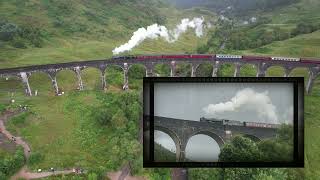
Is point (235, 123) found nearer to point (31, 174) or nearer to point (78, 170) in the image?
point (78, 170)

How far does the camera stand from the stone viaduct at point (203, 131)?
119 feet

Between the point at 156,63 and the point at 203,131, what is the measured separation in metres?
49.4

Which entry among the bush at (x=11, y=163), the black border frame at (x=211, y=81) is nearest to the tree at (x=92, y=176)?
the bush at (x=11, y=163)

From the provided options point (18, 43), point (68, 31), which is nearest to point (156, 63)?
point (18, 43)

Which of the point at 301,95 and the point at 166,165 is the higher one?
the point at 301,95

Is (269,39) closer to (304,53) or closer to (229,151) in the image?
(304,53)

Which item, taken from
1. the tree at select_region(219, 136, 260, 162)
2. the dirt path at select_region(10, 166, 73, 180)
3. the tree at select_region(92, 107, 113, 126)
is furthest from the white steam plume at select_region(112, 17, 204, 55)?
the tree at select_region(219, 136, 260, 162)

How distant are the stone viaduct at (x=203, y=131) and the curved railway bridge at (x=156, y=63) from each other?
151ft

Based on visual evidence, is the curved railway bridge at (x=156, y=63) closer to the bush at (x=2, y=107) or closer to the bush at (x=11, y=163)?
the bush at (x=2, y=107)

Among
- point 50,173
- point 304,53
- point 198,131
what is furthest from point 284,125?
point 304,53

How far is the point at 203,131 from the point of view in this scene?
4012 cm

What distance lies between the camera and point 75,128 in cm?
6594

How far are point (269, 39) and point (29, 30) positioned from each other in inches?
3063

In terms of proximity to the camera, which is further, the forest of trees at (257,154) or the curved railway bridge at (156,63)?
the curved railway bridge at (156,63)
